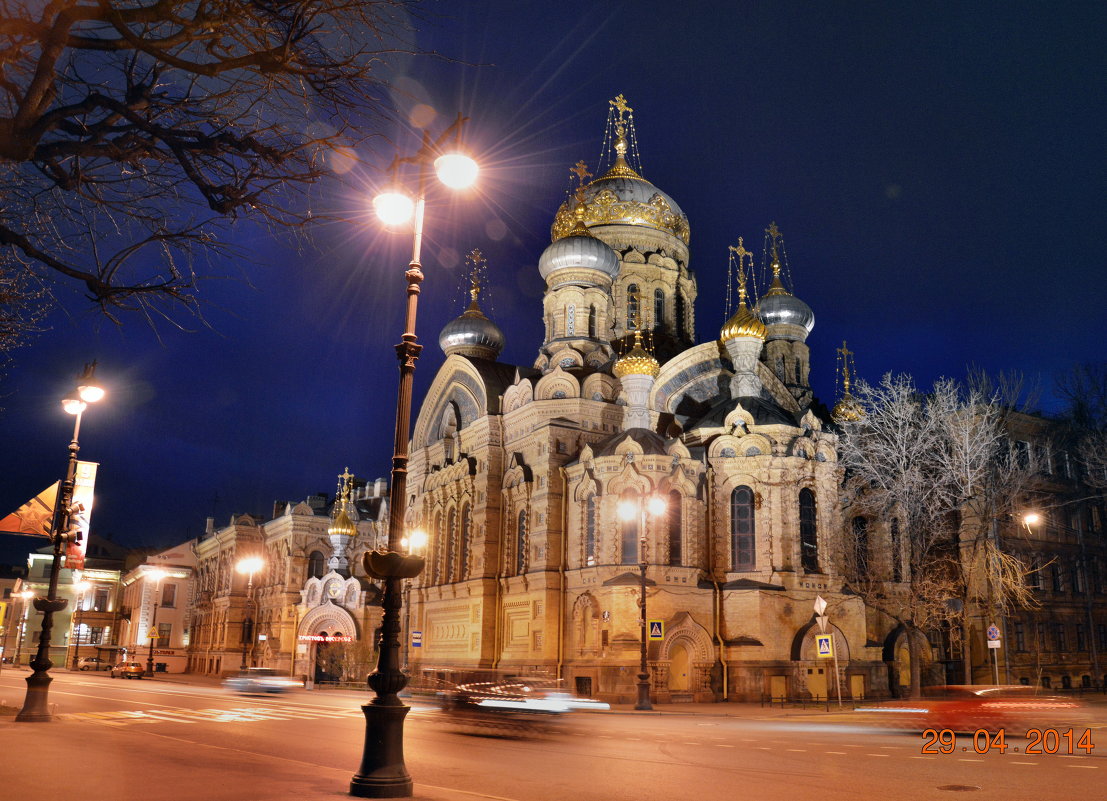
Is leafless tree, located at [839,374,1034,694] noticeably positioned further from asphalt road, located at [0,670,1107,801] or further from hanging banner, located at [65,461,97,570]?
hanging banner, located at [65,461,97,570]

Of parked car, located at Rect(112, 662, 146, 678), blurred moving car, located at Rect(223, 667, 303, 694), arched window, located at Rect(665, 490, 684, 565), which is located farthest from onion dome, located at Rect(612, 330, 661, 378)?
parked car, located at Rect(112, 662, 146, 678)

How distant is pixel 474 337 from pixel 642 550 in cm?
2393

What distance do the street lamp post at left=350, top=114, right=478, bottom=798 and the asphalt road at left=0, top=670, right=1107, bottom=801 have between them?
61 centimetres

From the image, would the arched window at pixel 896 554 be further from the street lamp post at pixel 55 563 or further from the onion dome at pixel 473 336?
the street lamp post at pixel 55 563

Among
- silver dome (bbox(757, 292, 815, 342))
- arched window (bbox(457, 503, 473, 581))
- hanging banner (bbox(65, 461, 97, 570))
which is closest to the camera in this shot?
hanging banner (bbox(65, 461, 97, 570))

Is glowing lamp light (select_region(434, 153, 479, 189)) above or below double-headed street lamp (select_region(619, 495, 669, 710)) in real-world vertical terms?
above

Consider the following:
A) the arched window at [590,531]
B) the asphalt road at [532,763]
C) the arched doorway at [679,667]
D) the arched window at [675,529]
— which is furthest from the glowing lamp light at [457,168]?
the arched doorway at [679,667]

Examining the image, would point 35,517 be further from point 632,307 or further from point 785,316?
point 785,316

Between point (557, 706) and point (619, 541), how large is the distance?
50.4 ft

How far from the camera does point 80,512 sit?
69.8 ft

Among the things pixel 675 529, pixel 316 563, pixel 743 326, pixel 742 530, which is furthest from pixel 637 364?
pixel 316 563

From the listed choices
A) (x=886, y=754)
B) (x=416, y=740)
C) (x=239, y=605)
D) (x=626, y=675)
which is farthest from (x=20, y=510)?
(x=239, y=605)

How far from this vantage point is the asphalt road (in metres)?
11.2
